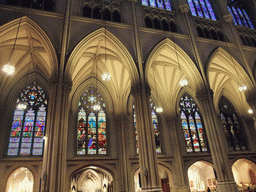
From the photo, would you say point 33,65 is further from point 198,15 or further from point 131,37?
point 198,15

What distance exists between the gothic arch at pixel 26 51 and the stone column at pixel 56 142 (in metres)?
1.21

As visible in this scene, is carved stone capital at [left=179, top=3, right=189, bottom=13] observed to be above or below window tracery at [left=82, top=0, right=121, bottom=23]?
above

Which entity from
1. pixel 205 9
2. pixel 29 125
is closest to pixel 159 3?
pixel 205 9

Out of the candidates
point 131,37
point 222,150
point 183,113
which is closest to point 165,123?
point 183,113

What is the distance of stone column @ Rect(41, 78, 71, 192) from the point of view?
29.2ft

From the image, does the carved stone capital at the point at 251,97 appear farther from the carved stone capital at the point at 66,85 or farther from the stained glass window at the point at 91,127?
the carved stone capital at the point at 66,85

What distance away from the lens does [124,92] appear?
58.1 feet

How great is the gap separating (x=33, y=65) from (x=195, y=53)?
11.9 metres

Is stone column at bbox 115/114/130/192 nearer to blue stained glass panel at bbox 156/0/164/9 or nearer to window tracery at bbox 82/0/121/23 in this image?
window tracery at bbox 82/0/121/23

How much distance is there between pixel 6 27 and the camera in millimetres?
11062

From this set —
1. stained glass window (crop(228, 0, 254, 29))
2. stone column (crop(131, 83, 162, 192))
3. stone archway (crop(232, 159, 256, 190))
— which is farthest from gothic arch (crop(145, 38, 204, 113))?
stone archway (crop(232, 159, 256, 190))

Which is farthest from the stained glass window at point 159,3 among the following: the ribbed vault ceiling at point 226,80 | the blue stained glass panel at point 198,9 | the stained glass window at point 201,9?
the ribbed vault ceiling at point 226,80

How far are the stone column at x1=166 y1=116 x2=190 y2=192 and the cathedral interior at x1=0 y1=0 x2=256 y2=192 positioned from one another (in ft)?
0.26

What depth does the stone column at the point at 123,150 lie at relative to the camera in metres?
14.8
